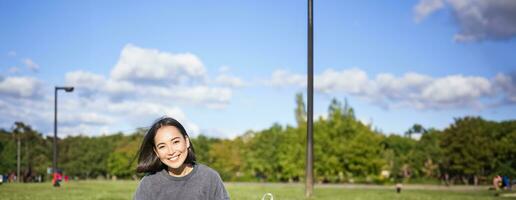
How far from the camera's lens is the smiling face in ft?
13.9

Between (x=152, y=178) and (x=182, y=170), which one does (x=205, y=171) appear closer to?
(x=182, y=170)

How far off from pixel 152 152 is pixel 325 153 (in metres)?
62.4

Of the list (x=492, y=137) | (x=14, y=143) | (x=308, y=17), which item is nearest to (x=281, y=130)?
(x=492, y=137)

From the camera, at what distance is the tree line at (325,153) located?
65500 mm

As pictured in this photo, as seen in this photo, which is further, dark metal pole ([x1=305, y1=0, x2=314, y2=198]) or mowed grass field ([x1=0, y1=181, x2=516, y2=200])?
dark metal pole ([x1=305, y1=0, x2=314, y2=198])

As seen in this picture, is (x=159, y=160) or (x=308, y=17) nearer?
(x=159, y=160)

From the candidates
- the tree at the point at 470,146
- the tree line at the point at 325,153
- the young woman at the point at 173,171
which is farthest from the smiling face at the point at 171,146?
the tree at the point at 470,146

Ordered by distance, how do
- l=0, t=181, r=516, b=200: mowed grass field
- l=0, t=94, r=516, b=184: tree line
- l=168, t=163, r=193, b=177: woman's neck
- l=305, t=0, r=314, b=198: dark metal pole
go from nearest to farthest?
l=168, t=163, r=193, b=177: woman's neck
l=0, t=181, r=516, b=200: mowed grass field
l=305, t=0, r=314, b=198: dark metal pole
l=0, t=94, r=516, b=184: tree line

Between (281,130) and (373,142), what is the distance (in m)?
22.7

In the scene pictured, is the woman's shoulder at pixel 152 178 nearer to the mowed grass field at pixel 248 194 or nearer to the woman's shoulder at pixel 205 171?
the woman's shoulder at pixel 205 171

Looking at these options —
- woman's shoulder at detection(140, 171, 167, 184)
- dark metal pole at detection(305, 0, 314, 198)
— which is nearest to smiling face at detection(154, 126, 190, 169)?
woman's shoulder at detection(140, 171, 167, 184)

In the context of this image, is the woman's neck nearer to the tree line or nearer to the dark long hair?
the dark long hair

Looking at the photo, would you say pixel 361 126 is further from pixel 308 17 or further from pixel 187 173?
pixel 187 173

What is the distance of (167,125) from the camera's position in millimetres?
4316
